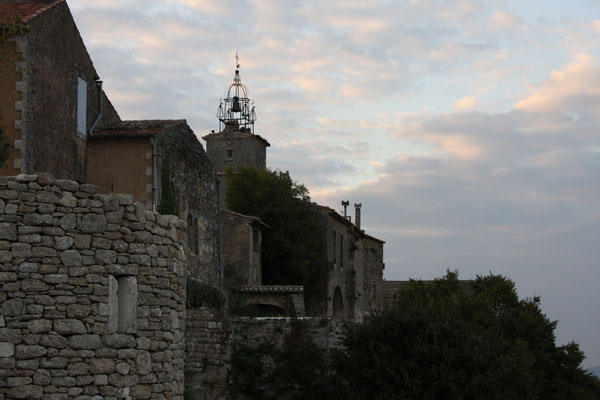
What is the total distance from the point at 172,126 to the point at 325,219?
73.6 ft

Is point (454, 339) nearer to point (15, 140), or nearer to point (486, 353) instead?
point (486, 353)

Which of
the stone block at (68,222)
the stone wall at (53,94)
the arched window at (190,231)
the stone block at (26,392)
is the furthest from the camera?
the arched window at (190,231)

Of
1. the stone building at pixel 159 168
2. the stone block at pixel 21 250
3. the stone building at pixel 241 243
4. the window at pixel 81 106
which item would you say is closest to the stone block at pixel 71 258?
the stone block at pixel 21 250

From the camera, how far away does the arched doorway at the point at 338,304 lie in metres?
49.3

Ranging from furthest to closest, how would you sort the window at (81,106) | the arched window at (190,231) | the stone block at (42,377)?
the arched window at (190,231), the window at (81,106), the stone block at (42,377)

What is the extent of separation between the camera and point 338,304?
164ft

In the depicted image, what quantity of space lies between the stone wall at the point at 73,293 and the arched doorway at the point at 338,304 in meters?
38.4

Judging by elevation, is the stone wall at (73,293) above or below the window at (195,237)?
below

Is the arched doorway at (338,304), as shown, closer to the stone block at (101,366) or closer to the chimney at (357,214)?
the chimney at (357,214)

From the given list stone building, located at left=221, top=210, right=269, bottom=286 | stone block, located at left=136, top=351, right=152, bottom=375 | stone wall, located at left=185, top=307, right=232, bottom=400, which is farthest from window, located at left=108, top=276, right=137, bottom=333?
stone building, located at left=221, top=210, right=269, bottom=286

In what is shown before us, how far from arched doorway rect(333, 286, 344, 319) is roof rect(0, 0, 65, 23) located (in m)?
29.1

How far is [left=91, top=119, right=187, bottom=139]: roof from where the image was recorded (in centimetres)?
2408

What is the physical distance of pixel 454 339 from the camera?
22.8 m

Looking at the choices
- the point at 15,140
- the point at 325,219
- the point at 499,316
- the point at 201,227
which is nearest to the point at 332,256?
the point at 325,219
